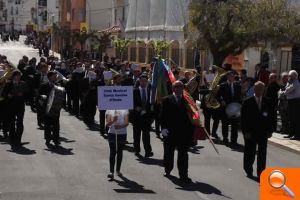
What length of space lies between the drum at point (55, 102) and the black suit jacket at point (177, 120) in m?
4.45

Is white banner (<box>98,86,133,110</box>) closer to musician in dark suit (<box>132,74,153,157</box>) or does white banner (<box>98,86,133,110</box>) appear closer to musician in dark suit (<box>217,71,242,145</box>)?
musician in dark suit (<box>132,74,153,157</box>)

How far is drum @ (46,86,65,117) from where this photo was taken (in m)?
14.7

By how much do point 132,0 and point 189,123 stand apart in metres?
44.4

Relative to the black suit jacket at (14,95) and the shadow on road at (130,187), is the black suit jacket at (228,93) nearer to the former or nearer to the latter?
the black suit jacket at (14,95)

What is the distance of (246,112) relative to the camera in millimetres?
11242

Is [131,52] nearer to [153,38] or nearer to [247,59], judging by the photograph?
[153,38]

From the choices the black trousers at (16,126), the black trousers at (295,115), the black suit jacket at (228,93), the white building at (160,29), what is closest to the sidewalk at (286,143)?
the black trousers at (295,115)

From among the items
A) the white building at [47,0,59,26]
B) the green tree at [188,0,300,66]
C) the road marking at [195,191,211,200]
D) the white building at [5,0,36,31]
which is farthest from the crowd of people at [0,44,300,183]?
the white building at [5,0,36,31]

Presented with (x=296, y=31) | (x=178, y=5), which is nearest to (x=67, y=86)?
(x=296, y=31)

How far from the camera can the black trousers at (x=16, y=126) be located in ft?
48.2

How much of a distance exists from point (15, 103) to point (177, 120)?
5209mm

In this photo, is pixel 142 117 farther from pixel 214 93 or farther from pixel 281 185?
pixel 281 185

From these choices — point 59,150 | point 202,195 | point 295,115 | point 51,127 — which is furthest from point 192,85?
point 202,195

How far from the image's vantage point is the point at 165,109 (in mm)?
10922
